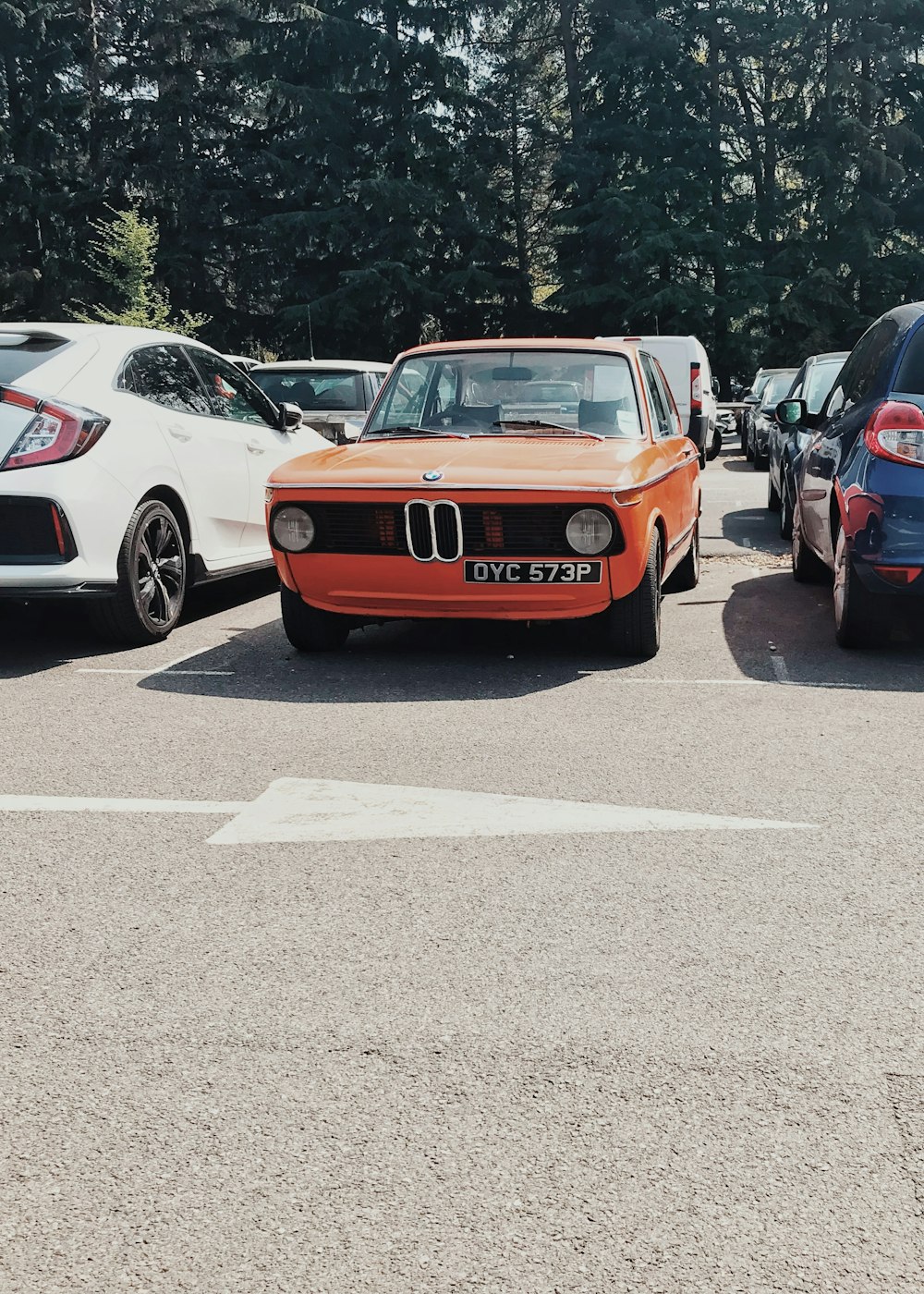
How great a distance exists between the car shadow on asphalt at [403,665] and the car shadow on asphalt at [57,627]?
2.32ft

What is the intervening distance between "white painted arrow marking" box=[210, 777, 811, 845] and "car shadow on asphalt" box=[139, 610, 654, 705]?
60.6 inches

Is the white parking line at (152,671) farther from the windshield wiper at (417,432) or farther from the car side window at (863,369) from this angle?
the car side window at (863,369)

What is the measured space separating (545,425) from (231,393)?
2.51m

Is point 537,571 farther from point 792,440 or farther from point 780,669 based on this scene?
point 792,440

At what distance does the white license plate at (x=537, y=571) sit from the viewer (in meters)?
6.64

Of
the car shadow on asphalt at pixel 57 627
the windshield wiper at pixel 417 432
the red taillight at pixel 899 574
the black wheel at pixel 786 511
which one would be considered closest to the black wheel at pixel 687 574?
the black wheel at pixel 786 511

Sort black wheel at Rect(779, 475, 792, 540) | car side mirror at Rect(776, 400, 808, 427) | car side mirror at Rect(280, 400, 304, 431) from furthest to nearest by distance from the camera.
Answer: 1. black wheel at Rect(779, 475, 792, 540)
2. car side mirror at Rect(280, 400, 304, 431)
3. car side mirror at Rect(776, 400, 808, 427)

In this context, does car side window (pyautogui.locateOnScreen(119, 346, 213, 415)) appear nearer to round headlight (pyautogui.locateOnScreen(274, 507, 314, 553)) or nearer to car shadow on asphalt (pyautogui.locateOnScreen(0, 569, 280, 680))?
car shadow on asphalt (pyautogui.locateOnScreen(0, 569, 280, 680))

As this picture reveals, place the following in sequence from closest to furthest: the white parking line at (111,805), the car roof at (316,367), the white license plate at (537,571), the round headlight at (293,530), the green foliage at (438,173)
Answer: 1. the white parking line at (111,805)
2. the white license plate at (537,571)
3. the round headlight at (293,530)
4. the car roof at (316,367)
5. the green foliage at (438,173)

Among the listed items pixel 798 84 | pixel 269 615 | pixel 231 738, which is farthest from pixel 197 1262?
pixel 798 84

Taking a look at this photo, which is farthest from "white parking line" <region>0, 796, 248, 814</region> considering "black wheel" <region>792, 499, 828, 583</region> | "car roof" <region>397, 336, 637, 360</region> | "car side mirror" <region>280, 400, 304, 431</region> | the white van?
the white van

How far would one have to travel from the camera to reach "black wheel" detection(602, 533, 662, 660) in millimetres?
6957

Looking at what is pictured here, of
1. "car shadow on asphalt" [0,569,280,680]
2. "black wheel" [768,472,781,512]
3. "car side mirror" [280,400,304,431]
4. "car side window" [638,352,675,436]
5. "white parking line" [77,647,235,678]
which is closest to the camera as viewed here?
"white parking line" [77,647,235,678]

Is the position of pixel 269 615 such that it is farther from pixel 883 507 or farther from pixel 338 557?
pixel 883 507
